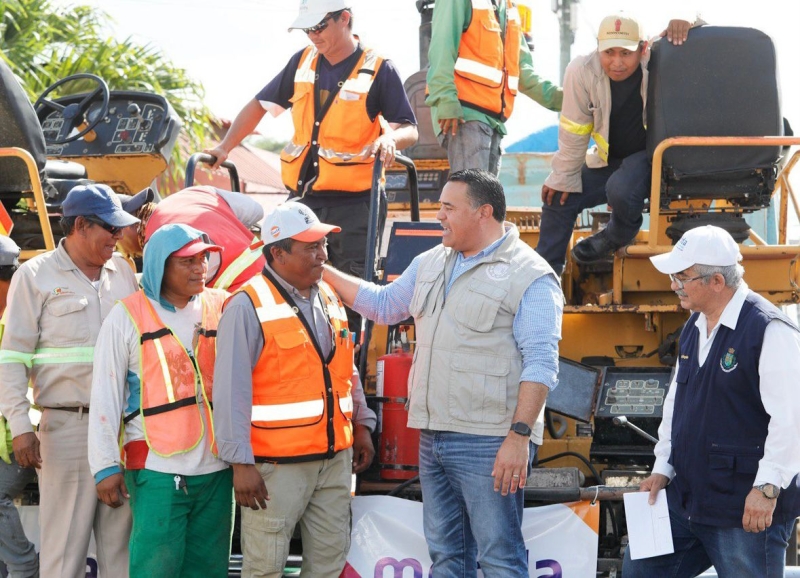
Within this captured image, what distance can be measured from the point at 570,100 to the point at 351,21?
1247mm

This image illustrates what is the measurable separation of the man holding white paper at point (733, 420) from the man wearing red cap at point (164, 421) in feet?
5.85

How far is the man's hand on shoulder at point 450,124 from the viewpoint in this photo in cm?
634

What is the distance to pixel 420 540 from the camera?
491 centimetres

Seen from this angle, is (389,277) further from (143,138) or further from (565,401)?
(143,138)

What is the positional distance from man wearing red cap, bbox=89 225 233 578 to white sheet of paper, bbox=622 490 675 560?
1573 millimetres

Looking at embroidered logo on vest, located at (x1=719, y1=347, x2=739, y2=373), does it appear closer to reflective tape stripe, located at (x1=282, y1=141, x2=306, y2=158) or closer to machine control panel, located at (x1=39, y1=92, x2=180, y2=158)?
reflective tape stripe, located at (x1=282, y1=141, x2=306, y2=158)

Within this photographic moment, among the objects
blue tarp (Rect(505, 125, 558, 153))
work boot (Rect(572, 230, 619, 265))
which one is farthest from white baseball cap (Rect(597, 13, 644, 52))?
blue tarp (Rect(505, 125, 558, 153))

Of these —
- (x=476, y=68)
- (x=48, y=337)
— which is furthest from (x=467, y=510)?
(x=476, y=68)

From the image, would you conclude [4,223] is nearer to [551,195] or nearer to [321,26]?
[321,26]

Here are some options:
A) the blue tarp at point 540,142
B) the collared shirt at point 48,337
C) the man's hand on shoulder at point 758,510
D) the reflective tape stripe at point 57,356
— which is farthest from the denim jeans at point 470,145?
the blue tarp at point 540,142

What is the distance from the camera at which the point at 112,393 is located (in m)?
4.38

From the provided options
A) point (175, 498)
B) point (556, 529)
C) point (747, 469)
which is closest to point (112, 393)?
point (175, 498)

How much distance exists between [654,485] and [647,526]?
0.16m

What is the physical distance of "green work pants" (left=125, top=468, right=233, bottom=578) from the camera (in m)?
4.33
